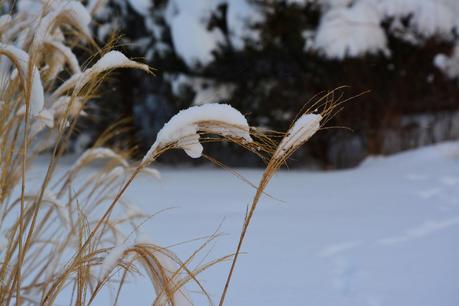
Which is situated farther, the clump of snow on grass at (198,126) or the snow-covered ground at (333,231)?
the snow-covered ground at (333,231)

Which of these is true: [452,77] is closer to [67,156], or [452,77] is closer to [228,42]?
[228,42]

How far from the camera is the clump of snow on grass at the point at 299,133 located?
0.67m

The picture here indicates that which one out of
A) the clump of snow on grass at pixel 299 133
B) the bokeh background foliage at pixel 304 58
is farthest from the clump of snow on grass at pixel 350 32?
the clump of snow on grass at pixel 299 133

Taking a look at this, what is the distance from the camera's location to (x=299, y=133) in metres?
0.68

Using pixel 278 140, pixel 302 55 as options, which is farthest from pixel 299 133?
pixel 302 55

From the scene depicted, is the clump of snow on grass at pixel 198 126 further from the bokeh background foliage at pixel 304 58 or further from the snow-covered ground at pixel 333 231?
the bokeh background foliage at pixel 304 58

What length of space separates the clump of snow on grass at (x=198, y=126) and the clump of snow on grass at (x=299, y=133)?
0.15 ft

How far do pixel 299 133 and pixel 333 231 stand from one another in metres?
1.39

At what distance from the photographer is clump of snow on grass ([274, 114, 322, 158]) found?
675 millimetres

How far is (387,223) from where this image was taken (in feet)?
6.91

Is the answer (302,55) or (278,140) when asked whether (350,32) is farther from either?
(278,140)

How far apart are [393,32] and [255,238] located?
1799mm

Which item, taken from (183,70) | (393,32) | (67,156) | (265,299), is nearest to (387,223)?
(265,299)

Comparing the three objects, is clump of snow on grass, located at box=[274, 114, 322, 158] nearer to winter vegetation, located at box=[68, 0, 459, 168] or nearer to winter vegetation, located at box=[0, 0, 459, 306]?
winter vegetation, located at box=[0, 0, 459, 306]
